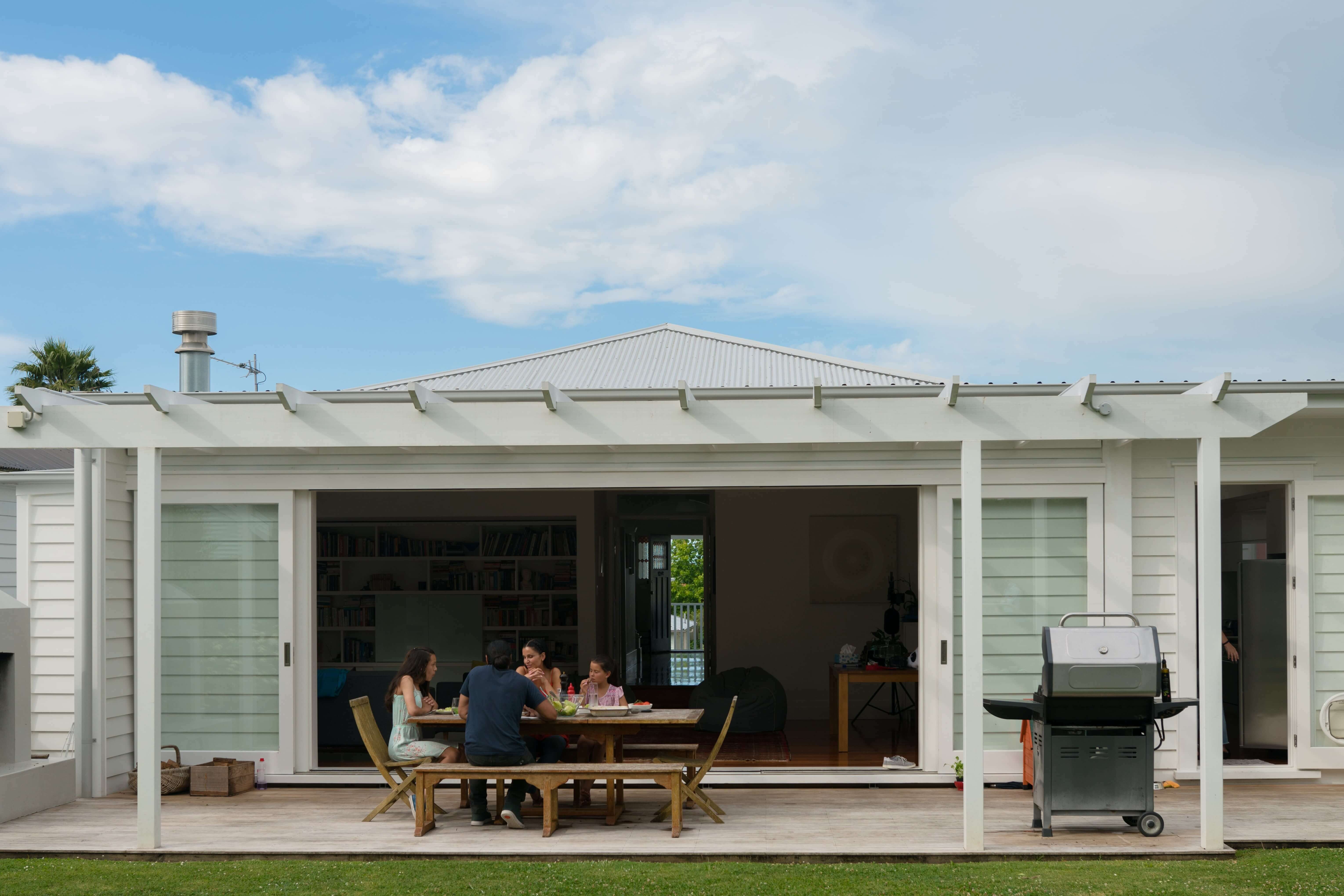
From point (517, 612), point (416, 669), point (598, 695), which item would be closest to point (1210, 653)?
point (598, 695)

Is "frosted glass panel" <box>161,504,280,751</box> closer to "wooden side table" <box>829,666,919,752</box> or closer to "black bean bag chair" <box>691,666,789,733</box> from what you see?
"black bean bag chair" <box>691,666,789,733</box>

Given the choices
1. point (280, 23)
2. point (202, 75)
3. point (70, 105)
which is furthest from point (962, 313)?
point (70, 105)

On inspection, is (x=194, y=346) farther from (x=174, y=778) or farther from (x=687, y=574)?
(x=687, y=574)

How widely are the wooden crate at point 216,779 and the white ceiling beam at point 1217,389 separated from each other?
611 centimetres

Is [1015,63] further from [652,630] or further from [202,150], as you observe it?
[202,150]

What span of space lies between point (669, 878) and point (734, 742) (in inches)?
186

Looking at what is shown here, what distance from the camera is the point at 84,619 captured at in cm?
752

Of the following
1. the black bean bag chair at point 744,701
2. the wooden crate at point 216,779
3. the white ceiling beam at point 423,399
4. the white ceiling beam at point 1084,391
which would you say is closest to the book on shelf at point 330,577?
the black bean bag chair at point 744,701

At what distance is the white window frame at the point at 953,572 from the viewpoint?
7625 millimetres

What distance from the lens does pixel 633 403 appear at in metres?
5.90

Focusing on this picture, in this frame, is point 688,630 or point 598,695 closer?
point 598,695

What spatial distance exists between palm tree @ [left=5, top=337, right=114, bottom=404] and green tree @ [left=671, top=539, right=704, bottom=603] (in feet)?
46.6

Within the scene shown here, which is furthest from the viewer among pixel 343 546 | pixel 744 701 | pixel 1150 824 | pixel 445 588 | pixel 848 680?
pixel 445 588

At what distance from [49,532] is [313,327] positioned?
1077 inches
